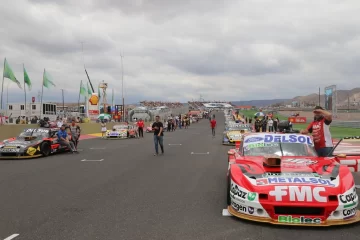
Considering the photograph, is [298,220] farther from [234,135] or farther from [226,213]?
[234,135]

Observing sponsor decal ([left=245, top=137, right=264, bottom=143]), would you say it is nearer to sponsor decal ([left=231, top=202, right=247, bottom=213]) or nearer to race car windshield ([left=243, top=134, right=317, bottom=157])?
race car windshield ([left=243, top=134, right=317, bottom=157])

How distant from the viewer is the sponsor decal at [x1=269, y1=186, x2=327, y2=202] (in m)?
5.02

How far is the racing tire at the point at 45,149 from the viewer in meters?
15.1

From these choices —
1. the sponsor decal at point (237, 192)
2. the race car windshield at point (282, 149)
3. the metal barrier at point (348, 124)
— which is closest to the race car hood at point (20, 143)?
the race car windshield at point (282, 149)

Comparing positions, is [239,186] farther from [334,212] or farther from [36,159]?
[36,159]

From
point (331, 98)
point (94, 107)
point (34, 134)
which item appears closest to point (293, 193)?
point (34, 134)

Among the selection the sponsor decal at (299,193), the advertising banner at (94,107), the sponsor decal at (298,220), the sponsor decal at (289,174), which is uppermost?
the advertising banner at (94,107)

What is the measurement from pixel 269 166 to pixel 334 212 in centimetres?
128

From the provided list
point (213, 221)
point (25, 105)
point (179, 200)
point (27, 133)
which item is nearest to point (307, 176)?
point (213, 221)

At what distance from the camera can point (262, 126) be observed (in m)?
30.4

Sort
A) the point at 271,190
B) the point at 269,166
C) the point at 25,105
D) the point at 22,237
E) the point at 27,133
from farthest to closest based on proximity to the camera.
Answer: the point at 25,105
the point at 27,133
the point at 269,166
the point at 271,190
the point at 22,237

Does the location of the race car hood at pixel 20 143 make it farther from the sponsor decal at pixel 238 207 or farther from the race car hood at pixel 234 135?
the sponsor decal at pixel 238 207

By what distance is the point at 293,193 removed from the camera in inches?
200

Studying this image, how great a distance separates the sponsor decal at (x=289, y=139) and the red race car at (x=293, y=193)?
3.39ft
